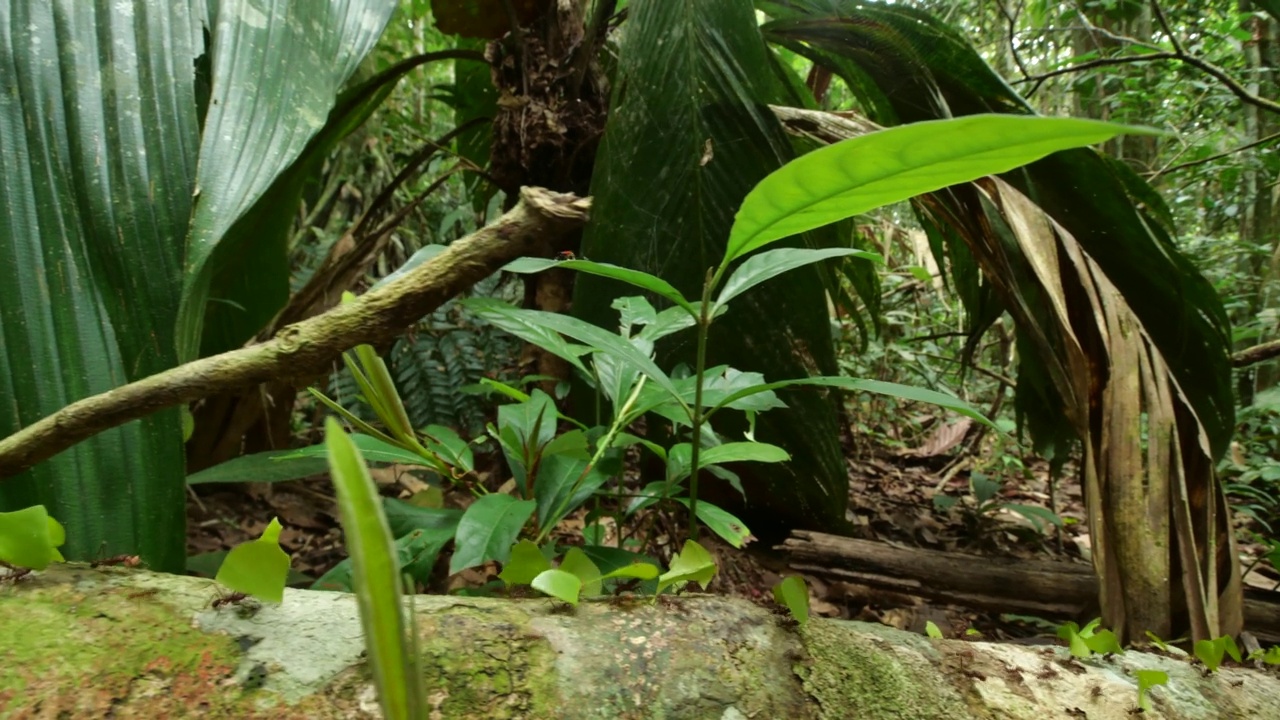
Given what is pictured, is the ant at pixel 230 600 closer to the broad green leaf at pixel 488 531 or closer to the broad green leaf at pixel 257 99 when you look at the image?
the broad green leaf at pixel 488 531

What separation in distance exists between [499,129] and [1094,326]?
1.04 meters

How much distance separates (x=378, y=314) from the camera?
37 cm

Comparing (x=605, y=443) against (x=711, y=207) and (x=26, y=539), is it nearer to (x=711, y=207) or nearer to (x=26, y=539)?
(x=26, y=539)

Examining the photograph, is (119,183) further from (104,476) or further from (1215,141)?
(1215,141)

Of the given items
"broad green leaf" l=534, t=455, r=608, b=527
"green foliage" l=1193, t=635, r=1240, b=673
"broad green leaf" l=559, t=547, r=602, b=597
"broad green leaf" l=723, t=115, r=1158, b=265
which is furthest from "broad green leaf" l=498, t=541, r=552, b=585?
"green foliage" l=1193, t=635, r=1240, b=673

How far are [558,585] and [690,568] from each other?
0.10m

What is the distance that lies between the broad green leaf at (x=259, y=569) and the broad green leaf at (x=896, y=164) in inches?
12.1

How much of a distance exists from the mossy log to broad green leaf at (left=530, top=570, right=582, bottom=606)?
0.09ft

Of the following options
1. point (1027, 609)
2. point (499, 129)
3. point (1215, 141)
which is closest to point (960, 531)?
point (1027, 609)

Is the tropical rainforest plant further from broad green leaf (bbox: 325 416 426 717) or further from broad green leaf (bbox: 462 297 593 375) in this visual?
broad green leaf (bbox: 325 416 426 717)

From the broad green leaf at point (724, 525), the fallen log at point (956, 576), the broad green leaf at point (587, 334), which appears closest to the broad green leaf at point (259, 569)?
the broad green leaf at point (587, 334)

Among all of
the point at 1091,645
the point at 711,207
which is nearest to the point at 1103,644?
the point at 1091,645

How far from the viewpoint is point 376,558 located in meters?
0.19

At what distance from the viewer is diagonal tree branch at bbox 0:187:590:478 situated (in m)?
0.36
